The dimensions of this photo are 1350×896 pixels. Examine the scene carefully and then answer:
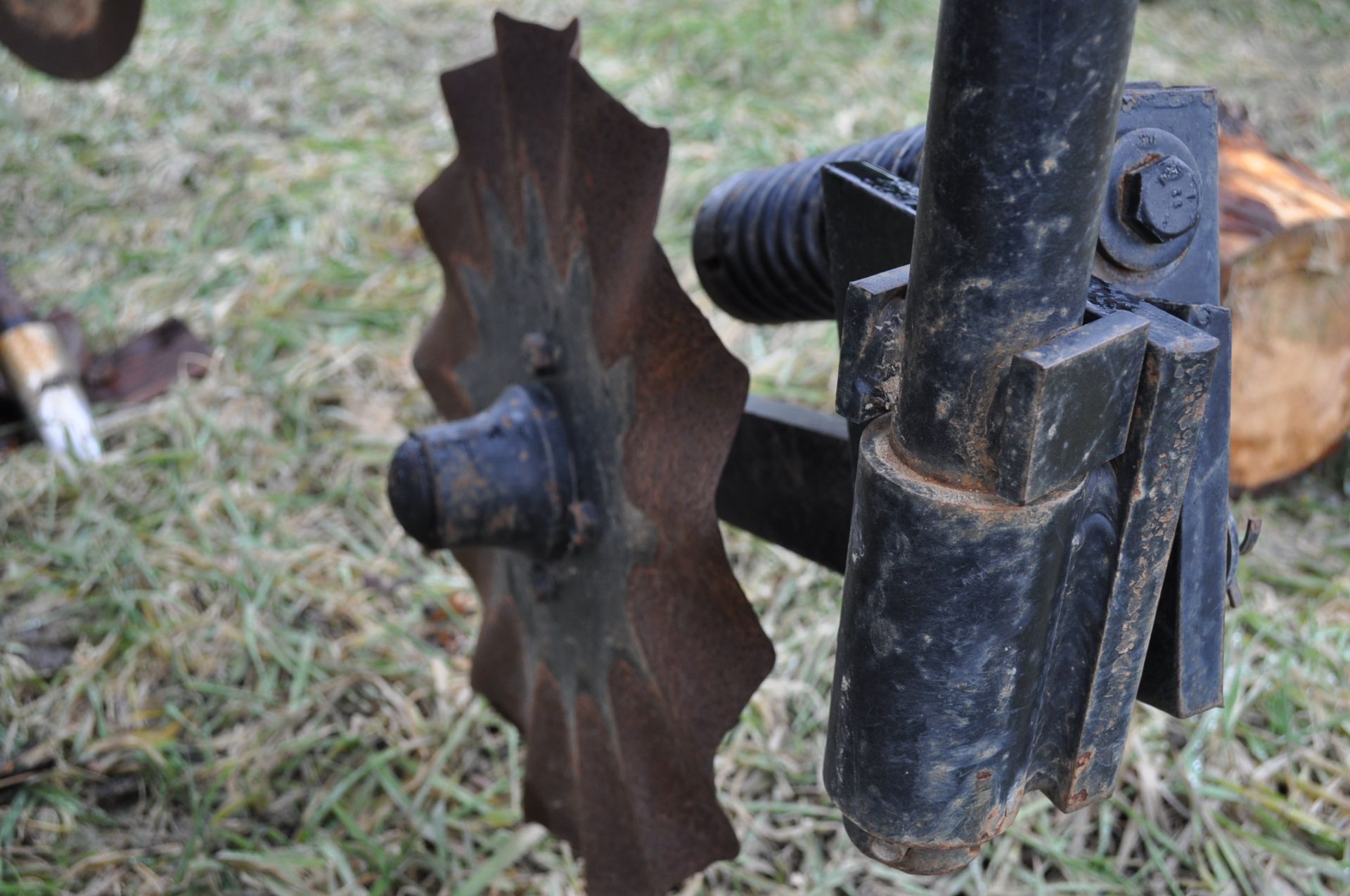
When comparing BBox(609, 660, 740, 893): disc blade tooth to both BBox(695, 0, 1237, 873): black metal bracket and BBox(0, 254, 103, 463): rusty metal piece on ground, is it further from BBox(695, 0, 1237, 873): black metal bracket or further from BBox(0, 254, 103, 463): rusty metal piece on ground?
BBox(0, 254, 103, 463): rusty metal piece on ground

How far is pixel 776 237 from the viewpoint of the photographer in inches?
52.7

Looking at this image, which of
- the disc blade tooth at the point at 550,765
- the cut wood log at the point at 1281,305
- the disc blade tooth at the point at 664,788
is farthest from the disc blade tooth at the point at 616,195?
the cut wood log at the point at 1281,305

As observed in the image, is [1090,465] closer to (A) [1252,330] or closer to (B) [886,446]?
(B) [886,446]

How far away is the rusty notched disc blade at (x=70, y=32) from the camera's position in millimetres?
2205

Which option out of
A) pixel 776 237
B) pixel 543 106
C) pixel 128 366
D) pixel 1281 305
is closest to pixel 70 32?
pixel 128 366

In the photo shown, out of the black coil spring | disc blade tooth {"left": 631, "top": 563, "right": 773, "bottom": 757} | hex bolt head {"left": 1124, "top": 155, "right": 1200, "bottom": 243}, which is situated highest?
hex bolt head {"left": 1124, "top": 155, "right": 1200, "bottom": 243}

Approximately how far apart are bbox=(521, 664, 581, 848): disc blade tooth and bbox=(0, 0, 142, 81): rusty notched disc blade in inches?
60.0

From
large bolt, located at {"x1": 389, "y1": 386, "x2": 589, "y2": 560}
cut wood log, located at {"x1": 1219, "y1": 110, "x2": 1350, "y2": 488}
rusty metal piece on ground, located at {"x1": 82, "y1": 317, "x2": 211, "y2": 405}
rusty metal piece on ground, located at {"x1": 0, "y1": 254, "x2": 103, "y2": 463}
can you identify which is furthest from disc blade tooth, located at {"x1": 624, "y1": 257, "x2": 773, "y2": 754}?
rusty metal piece on ground, located at {"x1": 82, "y1": 317, "x2": 211, "y2": 405}

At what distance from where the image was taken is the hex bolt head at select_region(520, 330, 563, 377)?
146cm

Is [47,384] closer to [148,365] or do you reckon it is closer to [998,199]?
[148,365]

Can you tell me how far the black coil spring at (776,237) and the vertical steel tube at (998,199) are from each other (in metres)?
0.42

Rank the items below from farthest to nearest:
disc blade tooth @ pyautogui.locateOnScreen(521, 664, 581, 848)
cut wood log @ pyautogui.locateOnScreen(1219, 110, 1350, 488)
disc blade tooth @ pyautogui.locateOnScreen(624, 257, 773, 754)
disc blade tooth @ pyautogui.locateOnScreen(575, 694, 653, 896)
Answer: cut wood log @ pyautogui.locateOnScreen(1219, 110, 1350, 488) → disc blade tooth @ pyautogui.locateOnScreen(521, 664, 581, 848) → disc blade tooth @ pyautogui.locateOnScreen(575, 694, 653, 896) → disc blade tooth @ pyautogui.locateOnScreen(624, 257, 773, 754)

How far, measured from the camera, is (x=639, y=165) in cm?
123

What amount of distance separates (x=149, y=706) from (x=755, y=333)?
1707 mm
